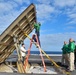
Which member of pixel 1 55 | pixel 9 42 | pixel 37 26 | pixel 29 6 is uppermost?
pixel 29 6

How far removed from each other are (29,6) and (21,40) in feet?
13.4

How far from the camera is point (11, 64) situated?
1619cm

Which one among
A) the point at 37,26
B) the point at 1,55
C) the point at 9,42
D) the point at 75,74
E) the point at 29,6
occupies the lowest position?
the point at 75,74

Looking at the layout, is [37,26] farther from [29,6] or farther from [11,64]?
[11,64]

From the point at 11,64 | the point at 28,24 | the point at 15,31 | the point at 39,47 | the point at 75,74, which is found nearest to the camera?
the point at 75,74

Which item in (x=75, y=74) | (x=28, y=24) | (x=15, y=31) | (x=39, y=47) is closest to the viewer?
(x=75, y=74)

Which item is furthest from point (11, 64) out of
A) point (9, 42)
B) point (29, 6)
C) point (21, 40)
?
point (29, 6)

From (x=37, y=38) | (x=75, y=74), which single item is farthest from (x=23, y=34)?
(x=75, y=74)

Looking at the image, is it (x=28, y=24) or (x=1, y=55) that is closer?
(x=1, y=55)

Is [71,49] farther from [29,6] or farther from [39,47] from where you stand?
[29,6]

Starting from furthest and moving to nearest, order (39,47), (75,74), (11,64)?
(11,64)
(39,47)
(75,74)

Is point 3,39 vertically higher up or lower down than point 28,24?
lower down

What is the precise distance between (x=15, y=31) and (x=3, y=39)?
0.97m

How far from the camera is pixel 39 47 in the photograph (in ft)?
44.6
